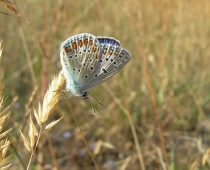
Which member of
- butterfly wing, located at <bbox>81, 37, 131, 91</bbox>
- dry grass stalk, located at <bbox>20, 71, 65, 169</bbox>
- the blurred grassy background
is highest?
dry grass stalk, located at <bbox>20, 71, 65, 169</bbox>

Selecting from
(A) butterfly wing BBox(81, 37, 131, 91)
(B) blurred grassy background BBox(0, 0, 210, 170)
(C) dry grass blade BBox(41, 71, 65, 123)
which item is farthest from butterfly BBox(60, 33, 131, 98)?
(B) blurred grassy background BBox(0, 0, 210, 170)

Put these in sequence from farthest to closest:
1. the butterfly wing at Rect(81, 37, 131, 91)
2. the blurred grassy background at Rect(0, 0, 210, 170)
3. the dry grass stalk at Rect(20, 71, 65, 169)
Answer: the blurred grassy background at Rect(0, 0, 210, 170), the butterfly wing at Rect(81, 37, 131, 91), the dry grass stalk at Rect(20, 71, 65, 169)

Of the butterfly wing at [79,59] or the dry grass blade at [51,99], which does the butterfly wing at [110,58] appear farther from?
the dry grass blade at [51,99]

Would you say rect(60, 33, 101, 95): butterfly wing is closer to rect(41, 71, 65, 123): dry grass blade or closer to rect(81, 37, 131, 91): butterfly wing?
rect(81, 37, 131, 91): butterfly wing

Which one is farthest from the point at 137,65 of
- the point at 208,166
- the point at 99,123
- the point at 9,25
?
the point at 208,166

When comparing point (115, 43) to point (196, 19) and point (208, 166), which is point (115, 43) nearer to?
point (208, 166)

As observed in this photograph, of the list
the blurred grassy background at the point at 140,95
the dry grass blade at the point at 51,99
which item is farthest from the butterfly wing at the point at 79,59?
the blurred grassy background at the point at 140,95
